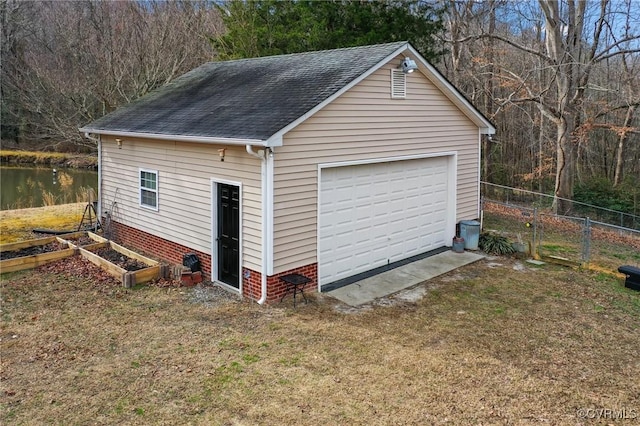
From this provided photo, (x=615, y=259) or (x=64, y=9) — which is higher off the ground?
(x=64, y=9)

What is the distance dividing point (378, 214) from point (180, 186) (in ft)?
13.8

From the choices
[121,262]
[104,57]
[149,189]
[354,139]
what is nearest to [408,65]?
[354,139]

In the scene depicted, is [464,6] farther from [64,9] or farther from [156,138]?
[64,9]

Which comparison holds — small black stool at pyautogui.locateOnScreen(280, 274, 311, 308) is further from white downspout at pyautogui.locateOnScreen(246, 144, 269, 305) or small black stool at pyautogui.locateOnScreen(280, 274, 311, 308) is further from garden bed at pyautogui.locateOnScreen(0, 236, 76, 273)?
garden bed at pyautogui.locateOnScreen(0, 236, 76, 273)

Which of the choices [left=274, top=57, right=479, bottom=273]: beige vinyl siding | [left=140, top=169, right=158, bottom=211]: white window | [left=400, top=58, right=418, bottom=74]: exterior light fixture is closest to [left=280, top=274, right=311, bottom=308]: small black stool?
[left=274, top=57, right=479, bottom=273]: beige vinyl siding

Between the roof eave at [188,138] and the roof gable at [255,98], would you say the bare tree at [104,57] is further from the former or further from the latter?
the roof eave at [188,138]

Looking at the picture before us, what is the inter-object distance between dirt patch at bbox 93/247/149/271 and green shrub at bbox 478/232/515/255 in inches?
314

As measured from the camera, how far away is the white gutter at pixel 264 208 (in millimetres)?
8352

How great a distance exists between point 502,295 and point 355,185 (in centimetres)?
349

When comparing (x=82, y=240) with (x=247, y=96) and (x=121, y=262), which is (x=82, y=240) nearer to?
(x=121, y=262)

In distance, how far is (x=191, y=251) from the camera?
34.0 ft

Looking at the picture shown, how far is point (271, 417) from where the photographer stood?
5.43 metres

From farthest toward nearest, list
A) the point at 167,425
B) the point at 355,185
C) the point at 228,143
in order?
1. the point at 355,185
2. the point at 228,143
3. the point at 167,425

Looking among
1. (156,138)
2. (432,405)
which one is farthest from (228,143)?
(432,405)
